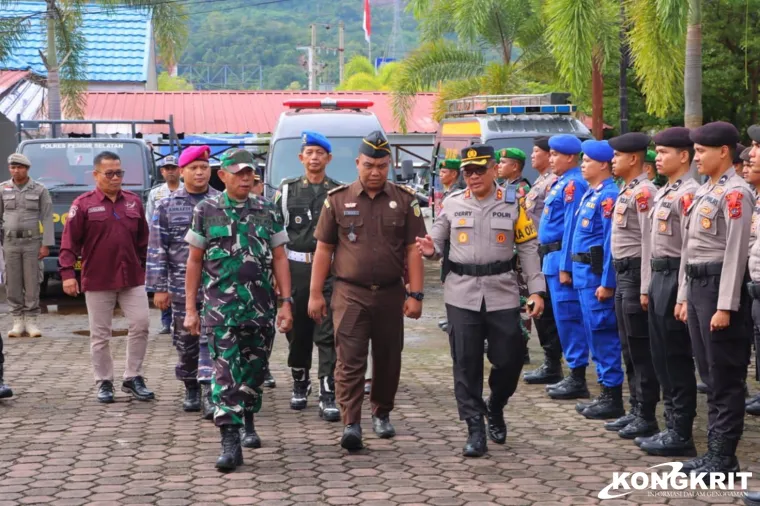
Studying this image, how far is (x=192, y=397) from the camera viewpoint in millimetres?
8625

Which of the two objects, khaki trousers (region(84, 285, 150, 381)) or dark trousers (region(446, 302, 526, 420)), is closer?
dark trousers (region(446, 302, 526, 420))

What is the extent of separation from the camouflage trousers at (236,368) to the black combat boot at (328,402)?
1.17 meters

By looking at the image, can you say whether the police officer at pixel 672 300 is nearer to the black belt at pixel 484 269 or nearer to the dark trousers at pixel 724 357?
the dark trousers at pixel 724 357

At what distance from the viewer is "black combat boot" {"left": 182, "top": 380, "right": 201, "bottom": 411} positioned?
8.59 m

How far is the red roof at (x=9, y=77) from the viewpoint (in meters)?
24.3

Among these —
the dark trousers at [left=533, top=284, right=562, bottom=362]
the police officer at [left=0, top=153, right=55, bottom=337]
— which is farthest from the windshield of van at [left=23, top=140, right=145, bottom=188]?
the dark trousers at [left=533, top=284, right=562, bottom=362]

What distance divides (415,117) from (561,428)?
26.8 m

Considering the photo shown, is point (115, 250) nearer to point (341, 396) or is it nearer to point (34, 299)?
point (341, 396)

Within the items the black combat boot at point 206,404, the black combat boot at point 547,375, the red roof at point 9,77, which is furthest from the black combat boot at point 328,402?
the red roof at point 9,77

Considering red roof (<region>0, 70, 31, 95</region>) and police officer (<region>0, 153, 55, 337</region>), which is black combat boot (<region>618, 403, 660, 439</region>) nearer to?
police officer (<region>0, 153, 55, 337</region>)

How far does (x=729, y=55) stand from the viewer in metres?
20.0

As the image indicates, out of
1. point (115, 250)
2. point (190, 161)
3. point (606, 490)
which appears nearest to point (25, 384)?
point (115, 250)

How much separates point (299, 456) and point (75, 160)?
388 inches

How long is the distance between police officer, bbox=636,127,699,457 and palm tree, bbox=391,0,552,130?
16283mm
